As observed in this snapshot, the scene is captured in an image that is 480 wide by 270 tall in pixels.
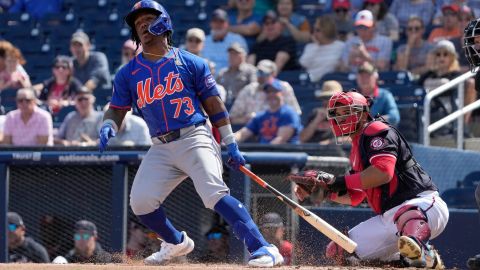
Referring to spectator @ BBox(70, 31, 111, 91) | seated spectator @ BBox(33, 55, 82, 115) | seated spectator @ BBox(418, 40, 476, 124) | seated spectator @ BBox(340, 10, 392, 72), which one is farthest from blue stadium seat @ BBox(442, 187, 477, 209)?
spectator @ BBox(70, 31, 111, 91)

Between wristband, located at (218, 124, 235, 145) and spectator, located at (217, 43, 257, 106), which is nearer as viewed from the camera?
wristband, located at (218, 124, 235, 145)

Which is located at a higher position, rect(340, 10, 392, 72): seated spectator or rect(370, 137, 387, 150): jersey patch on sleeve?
rect(340, 10, 392, 72): seated spectator

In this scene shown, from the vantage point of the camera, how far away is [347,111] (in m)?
6.09

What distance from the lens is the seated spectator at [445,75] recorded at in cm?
983

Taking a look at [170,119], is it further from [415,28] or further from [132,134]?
[415,28]

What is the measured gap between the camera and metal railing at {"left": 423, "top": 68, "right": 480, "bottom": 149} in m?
9.27

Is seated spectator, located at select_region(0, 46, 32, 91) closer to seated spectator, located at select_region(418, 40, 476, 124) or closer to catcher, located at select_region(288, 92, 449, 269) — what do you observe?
seated spectator, located at select_region(418, 40, 476, 124)

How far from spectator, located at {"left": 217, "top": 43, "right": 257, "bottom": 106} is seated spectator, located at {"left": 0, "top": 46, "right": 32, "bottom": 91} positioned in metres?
2.39

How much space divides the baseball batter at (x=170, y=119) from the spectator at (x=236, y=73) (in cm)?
456

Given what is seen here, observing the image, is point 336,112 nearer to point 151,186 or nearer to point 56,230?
point 151,186

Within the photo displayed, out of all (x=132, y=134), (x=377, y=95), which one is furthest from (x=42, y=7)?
(x=377, y=95)

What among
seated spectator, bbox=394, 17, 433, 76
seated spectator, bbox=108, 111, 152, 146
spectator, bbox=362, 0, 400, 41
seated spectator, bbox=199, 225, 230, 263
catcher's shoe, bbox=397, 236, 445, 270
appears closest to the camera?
catcher's shoe, bbox=397, 236, 445, 270

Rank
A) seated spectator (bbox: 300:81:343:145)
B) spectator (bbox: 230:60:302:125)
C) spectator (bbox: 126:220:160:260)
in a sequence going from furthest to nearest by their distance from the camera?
spectator (bbox: 230:60:302:125) → seated spectator (bbox: 300:81:343:145) → spectator (bbox: 126:220:160:260)

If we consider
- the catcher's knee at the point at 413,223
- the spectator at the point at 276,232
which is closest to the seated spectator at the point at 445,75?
the spectator at the point at 276,232
